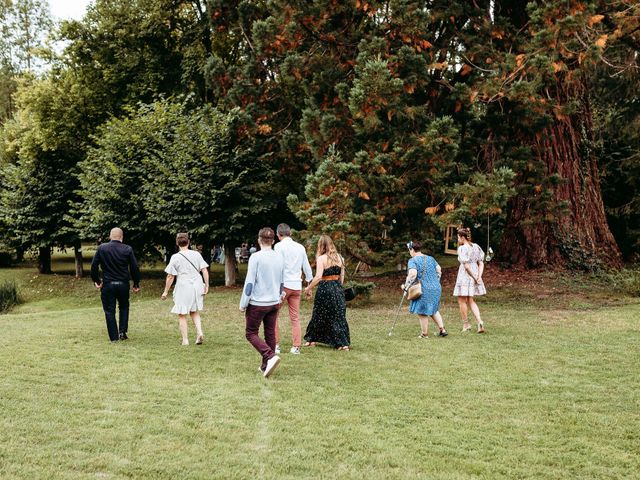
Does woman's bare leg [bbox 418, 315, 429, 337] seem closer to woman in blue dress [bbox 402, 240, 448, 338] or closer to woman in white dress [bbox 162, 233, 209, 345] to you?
woman in blue dress [bbox 402, 240, 448, 338]

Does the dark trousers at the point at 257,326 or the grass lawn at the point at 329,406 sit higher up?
the dark trousers at the point at 257,326

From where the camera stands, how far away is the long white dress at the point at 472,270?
41.5 ft

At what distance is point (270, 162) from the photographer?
78.4 feet

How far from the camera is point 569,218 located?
69.8 feet

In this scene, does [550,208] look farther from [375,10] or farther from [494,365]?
[494,365]

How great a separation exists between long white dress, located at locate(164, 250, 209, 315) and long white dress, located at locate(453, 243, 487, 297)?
191 inches

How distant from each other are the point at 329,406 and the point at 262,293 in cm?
206

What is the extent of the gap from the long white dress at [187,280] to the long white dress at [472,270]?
4863 millimetres

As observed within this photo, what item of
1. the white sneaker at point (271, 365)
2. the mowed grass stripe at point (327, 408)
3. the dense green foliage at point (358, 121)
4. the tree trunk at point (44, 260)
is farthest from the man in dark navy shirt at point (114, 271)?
the tree trunk at point (44, 260)

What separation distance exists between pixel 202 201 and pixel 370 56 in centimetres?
924

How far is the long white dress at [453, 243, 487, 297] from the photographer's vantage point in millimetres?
12664

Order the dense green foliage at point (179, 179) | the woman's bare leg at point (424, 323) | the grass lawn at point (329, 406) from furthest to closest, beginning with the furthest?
the dense green foliage at point (179, 179) < the woman's bare leg at point (424, 323) < the grass lawn at point (329, 406)

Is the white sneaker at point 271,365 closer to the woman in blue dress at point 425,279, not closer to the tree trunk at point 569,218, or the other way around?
the woman in blue dress at point 425,279

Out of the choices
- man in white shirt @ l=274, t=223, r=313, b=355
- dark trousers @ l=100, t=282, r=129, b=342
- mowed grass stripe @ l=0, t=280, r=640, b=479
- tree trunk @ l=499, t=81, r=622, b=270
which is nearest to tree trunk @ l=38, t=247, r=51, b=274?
mowed grass stripe @ l=0, t=280, r=640, b=479
